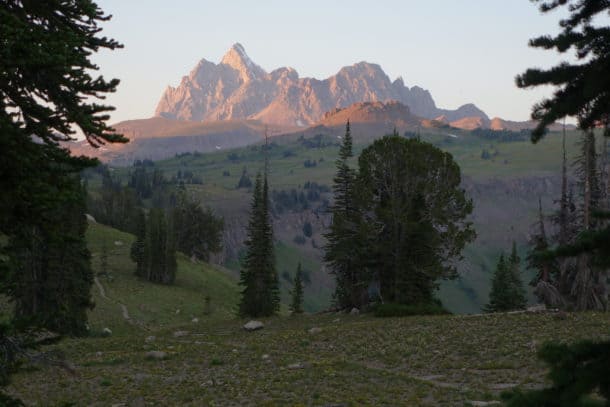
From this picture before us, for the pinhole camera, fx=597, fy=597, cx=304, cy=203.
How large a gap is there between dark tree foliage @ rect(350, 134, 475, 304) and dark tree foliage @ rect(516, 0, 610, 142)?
39711mm

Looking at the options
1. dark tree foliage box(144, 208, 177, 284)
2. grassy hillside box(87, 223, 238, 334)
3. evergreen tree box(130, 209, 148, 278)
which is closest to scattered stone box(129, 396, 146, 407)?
grassy hillside box(87, 223, 238, 334)

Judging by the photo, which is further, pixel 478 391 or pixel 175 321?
pixel 175 321

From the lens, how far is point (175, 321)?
233 ft

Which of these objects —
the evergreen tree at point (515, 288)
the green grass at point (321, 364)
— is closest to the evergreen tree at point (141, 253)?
the green grass at point (321, 364)

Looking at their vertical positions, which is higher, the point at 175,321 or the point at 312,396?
the point at 312,396

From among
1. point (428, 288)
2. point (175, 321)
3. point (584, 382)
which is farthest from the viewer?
point (175, 321)

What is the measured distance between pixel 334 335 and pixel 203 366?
1040cm

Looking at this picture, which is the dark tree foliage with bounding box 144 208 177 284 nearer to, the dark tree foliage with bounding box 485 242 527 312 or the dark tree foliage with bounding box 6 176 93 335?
the dark tree foliage with bounding box 6 176 93 335

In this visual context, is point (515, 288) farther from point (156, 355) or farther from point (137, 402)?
point (137, 402)

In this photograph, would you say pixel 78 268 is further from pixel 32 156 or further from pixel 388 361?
pixel 32 156

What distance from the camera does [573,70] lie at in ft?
22.7

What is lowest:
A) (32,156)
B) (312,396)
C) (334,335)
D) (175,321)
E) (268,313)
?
(175,321)

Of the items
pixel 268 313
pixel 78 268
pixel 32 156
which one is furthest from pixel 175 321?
pixel 32 156

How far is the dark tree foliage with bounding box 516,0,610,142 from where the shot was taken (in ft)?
22.5
